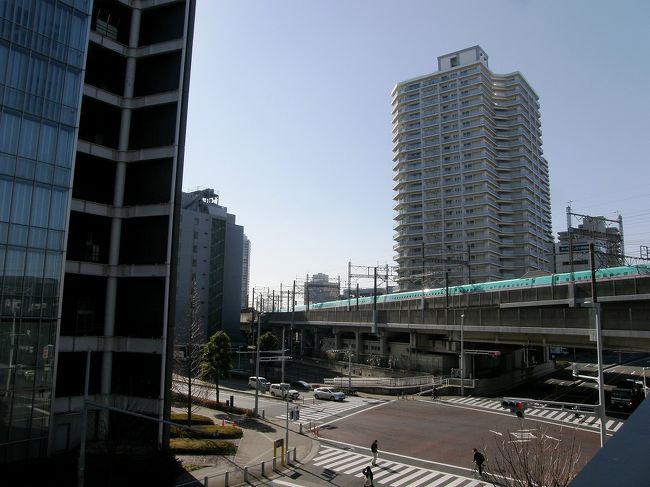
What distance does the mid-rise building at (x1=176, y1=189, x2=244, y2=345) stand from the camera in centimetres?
7900

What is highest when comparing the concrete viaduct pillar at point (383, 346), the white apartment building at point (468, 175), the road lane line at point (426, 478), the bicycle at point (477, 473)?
the white apartment building at point (468, 175)

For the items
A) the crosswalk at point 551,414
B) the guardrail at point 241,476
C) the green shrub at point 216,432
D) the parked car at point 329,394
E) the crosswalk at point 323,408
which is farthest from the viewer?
the parked car at point 329,394

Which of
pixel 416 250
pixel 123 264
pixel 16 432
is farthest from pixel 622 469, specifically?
pixel 416 250

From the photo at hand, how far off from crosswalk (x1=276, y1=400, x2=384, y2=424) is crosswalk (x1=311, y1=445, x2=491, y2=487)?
9.75 metres

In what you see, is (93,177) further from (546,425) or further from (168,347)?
(546,425)

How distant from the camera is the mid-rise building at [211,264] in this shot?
79000mm

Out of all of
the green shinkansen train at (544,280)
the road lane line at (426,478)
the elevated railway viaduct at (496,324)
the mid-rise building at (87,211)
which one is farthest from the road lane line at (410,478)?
the green shinkansen train at (544,280)

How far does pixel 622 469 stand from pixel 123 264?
91.3 ft

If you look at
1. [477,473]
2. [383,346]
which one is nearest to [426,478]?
[477,473]

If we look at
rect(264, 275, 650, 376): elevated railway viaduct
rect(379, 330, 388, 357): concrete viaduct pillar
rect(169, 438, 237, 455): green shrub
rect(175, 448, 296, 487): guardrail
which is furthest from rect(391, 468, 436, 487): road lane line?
rect(379, 330, 388, 357): concrete viaduct pillar

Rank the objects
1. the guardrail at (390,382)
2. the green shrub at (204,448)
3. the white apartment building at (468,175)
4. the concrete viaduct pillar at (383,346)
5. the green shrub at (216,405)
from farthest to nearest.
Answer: the white apartment building at (468,175) → the concrete viaduct pillar at (383,346) → the guardrail at (390,382) → the green shrub at (216,405) → the green shrub at (204,448)

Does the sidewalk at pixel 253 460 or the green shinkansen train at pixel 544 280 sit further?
the green shinkansen train at pixel 544 280

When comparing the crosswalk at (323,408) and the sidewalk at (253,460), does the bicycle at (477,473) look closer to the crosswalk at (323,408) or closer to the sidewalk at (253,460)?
the sidewalk at (253,460)

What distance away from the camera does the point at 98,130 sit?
27953mm
